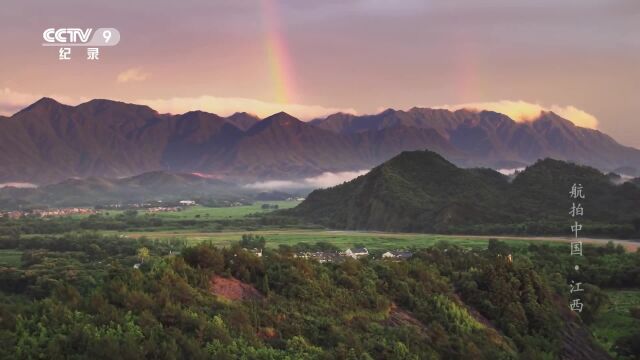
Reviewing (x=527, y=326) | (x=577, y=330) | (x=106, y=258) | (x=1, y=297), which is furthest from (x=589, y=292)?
(x=106, y=258)

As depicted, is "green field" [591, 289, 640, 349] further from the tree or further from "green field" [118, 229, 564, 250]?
the tree

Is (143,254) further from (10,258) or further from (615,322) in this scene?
(615,322)

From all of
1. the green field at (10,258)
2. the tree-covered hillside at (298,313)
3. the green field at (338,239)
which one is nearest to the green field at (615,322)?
the tree-covered hillside at (298,313)

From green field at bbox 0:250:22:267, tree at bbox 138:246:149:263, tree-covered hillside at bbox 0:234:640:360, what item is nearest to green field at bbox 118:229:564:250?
tree at bbox 138:246:149:263

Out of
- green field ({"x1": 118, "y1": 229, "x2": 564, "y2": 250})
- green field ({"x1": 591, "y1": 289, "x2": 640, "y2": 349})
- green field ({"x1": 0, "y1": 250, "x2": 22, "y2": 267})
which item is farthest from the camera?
green field ({"x1": 118, "y1": 229, "x2": 564, "y2": 250})

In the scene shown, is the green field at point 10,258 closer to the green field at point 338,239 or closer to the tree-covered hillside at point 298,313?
the green field at point 338,239

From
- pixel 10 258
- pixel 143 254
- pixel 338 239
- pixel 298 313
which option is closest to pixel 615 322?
pixel 298 313
